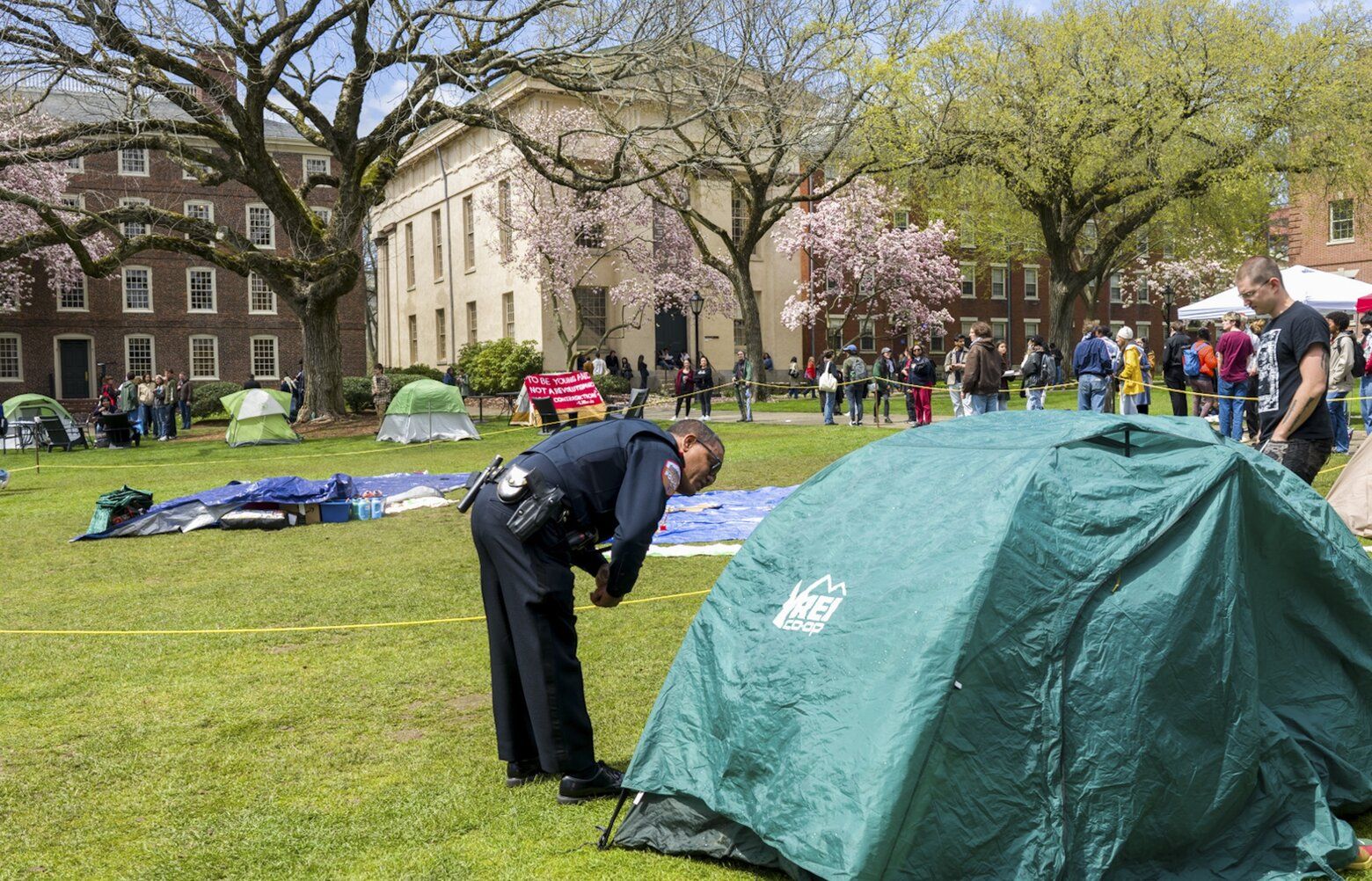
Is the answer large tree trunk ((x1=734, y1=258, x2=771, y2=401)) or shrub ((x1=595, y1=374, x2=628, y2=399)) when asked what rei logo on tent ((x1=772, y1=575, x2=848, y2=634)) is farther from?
shrub ((x1=595, y1=374, x2=628, y2=399))

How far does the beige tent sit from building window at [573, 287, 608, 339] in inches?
1389

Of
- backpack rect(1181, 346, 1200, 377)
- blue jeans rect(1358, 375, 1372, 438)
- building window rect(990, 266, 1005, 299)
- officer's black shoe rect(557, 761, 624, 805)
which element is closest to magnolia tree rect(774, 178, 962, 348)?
building window rect(990, 266, 1005, 299)

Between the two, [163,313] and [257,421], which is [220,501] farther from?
[163,313]

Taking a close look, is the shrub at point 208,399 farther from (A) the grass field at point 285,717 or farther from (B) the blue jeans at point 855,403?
(A) the grass field at point 285,717

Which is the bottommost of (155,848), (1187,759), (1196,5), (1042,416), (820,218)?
(155,848)

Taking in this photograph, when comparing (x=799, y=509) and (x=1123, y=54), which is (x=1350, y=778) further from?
(x=1123, y=54)

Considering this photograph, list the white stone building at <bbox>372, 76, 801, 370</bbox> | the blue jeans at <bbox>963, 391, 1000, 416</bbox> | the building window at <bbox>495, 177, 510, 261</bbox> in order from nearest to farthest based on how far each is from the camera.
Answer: the blue jeans at <bbox>963, 391, 1000, 416</bbox>
the building window at <bbox>495, 177, 510, 261</bbox>
the white stone building at <bbox>372, 76, 801, 370</bbox>

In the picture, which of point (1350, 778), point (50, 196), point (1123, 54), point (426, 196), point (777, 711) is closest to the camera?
point (777, 711)

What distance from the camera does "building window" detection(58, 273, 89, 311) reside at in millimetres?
47094

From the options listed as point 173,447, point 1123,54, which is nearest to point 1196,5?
point 1123,54

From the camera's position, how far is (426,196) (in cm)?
5200

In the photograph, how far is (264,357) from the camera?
168 ft

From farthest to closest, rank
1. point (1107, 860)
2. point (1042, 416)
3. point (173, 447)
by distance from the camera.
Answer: point (173, 447) < point (1042, 416) < point (1107, 860)

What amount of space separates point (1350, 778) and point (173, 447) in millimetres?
25676
